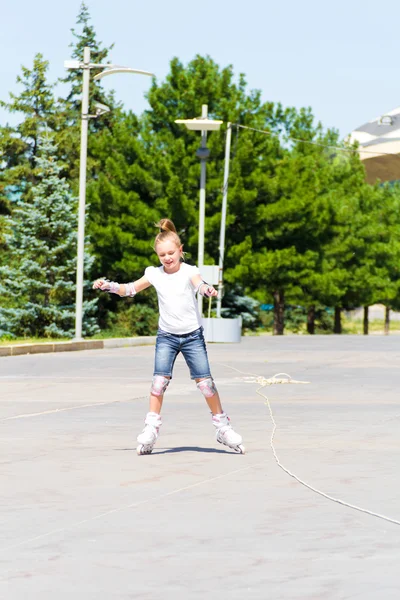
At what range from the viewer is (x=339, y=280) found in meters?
66.2

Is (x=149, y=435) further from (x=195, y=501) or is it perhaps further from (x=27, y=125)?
(x=27, y=125)

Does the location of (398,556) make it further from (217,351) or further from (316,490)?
(217,351)

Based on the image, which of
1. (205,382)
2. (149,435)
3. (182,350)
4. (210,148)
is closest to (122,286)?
(182,350)

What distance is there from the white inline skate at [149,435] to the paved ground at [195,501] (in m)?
0.12

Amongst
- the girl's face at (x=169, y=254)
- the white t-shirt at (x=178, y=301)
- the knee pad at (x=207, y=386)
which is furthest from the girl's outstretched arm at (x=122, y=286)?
the knee pad at (x=207, y=386)

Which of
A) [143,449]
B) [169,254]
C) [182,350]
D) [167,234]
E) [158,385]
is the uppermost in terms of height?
[167,234]

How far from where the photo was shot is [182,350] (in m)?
10.3

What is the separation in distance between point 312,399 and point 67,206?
101 feet

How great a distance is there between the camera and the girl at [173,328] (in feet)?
33.5

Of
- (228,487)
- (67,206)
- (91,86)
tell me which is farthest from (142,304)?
(228,487)

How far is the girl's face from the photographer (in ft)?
33.3

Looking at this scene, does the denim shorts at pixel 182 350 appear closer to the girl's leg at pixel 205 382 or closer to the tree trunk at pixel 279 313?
the girl's leg at pixel 205 382

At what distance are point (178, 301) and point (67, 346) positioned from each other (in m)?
20.3

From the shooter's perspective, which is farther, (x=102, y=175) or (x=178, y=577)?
(x=102, y=175)
